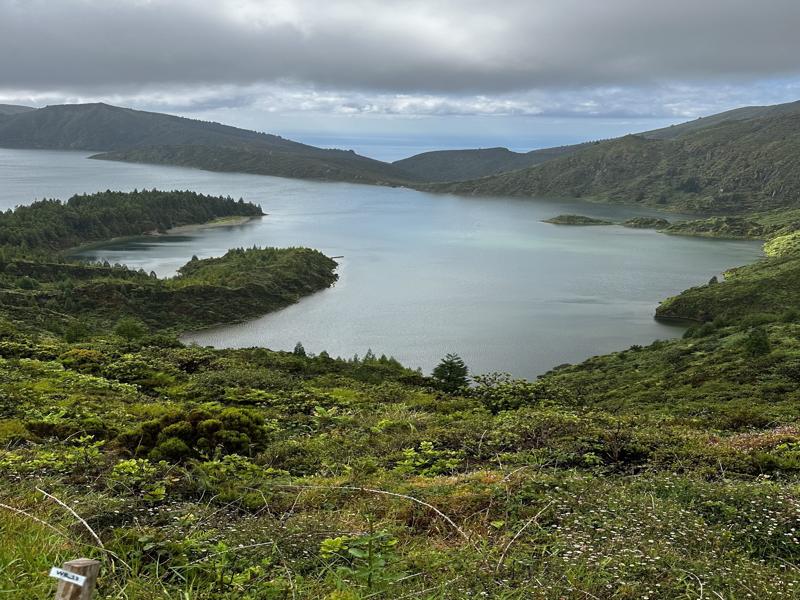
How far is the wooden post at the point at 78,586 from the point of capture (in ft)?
9.10

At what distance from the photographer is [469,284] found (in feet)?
275

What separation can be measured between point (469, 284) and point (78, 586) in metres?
81.8

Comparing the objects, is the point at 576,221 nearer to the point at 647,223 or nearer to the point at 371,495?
the point at 647,223

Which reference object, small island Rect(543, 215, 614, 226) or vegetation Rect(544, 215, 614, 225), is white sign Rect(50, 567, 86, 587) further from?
vegetation Rect(544, 215, 614, 225)

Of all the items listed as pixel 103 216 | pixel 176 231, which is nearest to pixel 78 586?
pixel 103 216

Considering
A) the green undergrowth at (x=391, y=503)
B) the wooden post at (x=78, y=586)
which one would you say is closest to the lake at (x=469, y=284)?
the green undergrowth at (x=391, y=503)

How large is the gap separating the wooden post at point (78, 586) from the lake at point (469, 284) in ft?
142

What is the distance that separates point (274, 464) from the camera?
33.1 ft

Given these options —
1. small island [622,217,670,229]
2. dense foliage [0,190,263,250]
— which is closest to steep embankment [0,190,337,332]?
dense foliage [0,190,263,250]

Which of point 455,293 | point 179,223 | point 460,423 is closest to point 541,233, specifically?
point 455,293

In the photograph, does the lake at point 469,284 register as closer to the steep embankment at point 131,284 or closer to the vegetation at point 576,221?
the steep embankment at point 131,284

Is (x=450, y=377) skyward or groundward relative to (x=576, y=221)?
groundward

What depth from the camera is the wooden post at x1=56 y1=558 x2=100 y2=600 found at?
2.77 meters

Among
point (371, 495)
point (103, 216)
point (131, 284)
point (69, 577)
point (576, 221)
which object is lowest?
point (131, 284)
